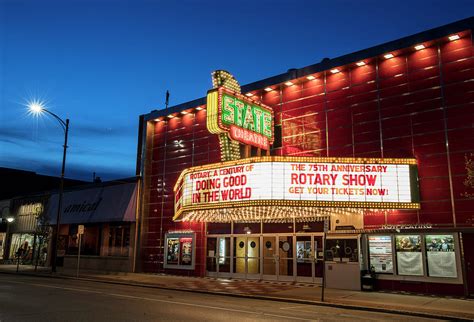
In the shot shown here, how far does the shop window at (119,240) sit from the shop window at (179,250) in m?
3.44

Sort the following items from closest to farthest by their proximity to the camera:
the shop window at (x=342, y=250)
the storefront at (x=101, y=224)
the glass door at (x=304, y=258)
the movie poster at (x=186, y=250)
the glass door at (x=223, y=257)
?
1. the shop window at (x=342, y=250)
2. the glass door at (x=304, y=258)
3. the glass door at (x=223, y=257)
4. the movie poster at (x=186, y=250)
5. the storefront at (x=101, y=224)

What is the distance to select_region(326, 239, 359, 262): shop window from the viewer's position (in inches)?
729

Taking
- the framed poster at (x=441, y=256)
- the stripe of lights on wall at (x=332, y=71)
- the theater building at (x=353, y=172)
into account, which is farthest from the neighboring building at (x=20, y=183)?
the framed poster at (x=441, y=256)

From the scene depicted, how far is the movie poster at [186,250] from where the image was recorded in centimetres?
2513

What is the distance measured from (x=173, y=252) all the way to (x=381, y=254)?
1236 cm

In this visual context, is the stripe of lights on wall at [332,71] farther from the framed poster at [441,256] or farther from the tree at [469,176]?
the framed poster at [441,256]

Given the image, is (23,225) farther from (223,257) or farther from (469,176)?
(469,176)

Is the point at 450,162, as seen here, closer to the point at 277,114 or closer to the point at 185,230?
the point at 277,114

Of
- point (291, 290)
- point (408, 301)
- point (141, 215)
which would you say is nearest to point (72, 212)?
point (141, 215)

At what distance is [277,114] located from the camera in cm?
2292

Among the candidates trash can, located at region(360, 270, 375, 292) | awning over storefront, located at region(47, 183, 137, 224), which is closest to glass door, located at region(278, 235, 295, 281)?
trash can, located at region(360, 270, 375, 292)

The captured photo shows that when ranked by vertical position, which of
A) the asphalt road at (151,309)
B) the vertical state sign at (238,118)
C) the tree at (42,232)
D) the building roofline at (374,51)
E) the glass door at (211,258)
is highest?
the building roofline at (374,51)

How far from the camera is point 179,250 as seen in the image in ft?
84.0

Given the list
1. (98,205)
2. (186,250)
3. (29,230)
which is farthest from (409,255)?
(29,230)
